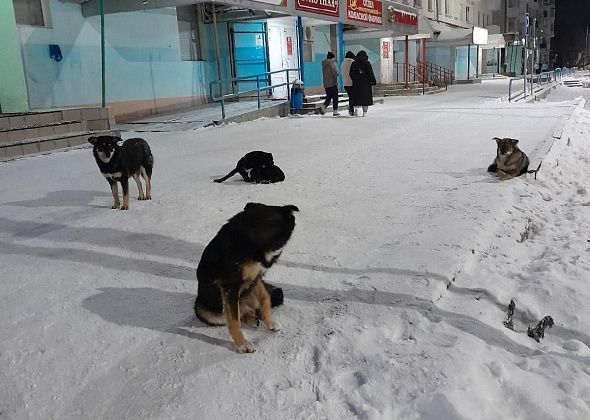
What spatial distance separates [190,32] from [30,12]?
5408 millimetres

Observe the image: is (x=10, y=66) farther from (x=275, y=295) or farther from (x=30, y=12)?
(x=275, y=295)

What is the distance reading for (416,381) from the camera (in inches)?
86.1

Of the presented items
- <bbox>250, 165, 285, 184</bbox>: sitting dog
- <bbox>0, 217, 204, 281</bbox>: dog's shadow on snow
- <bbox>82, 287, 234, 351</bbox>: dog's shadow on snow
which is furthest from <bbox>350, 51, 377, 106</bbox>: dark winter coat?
<bbox>82, 287, 234, 351</bbox>: dog's shadow on snow

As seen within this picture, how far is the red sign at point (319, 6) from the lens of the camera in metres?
14.8

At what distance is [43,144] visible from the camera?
29.6 feet

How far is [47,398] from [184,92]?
555 inches

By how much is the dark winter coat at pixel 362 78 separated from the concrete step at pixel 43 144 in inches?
250

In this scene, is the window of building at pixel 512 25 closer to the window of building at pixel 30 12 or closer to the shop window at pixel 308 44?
the shop window at pixel 308 44

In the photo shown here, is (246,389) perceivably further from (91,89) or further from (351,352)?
(91,89)

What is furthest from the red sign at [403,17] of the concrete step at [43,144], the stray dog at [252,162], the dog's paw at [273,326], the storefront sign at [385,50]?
the dog's paw at [273,326]

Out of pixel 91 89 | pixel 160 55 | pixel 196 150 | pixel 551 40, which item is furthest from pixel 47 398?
pixel 551 40

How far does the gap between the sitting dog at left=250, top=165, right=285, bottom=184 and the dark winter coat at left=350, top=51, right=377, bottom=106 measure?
311 inches

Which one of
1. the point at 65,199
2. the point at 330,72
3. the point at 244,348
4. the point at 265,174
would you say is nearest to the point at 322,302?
the point at 244,348

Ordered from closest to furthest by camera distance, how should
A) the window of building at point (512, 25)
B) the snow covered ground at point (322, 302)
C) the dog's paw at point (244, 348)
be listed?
the snow covered ground at point (322, 302) → the dog's paw at point (244, 348) → the window of building at point (512, 25)
